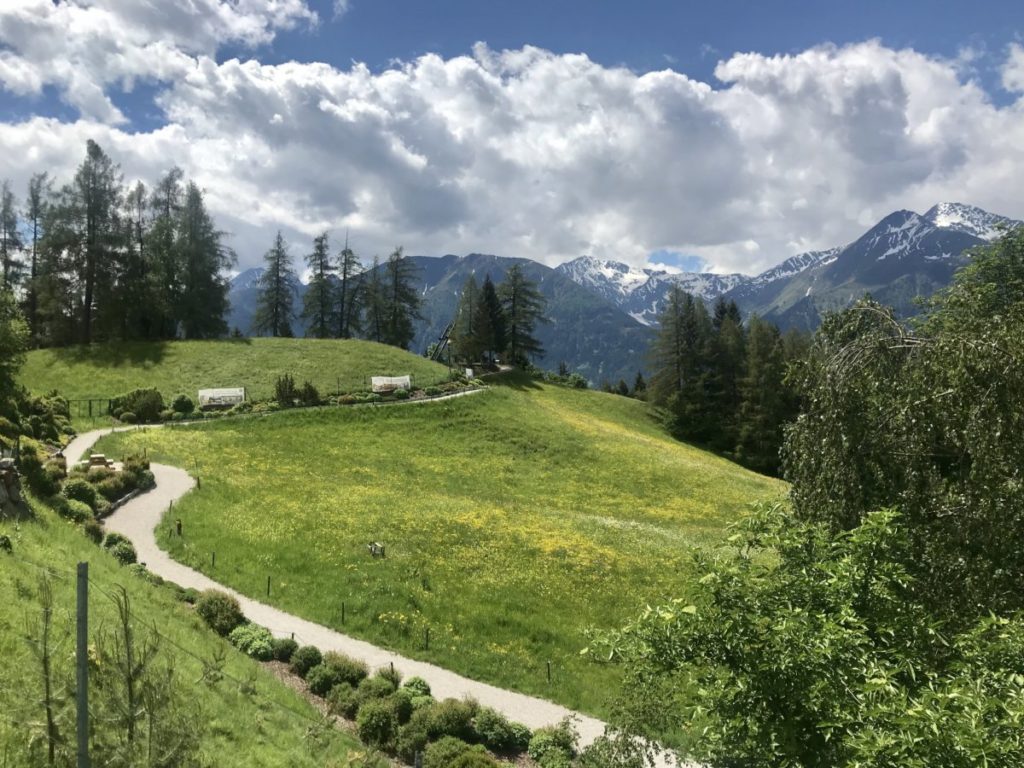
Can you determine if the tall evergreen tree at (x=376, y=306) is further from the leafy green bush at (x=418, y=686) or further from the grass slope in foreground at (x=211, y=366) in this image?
the leafy green bush at (x=418, y=686)

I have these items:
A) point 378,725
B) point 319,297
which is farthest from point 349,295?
point 378,725

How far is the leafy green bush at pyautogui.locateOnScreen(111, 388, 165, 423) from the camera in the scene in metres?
50.3

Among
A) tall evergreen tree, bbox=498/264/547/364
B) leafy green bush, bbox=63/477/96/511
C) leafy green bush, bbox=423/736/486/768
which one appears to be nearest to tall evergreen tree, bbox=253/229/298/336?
tall evergreen tree, bbox=498/264/547/364

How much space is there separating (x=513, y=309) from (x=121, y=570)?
75973 millimetres

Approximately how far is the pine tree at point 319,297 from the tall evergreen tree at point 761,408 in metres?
62.8

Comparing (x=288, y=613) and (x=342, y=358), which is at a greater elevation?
(x=342, y=358)

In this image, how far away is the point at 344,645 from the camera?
69.0 ft

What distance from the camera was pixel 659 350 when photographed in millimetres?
82438

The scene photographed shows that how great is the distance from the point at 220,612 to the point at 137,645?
8.57m

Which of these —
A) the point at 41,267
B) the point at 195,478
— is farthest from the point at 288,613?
the point at 41,267

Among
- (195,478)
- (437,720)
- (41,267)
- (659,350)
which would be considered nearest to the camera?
(437,720)

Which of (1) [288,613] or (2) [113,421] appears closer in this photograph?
(1) [288,613]

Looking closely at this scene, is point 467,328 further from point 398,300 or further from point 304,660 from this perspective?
point 304,660

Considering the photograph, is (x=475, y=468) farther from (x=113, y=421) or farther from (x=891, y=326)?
(x=891, y=326)
